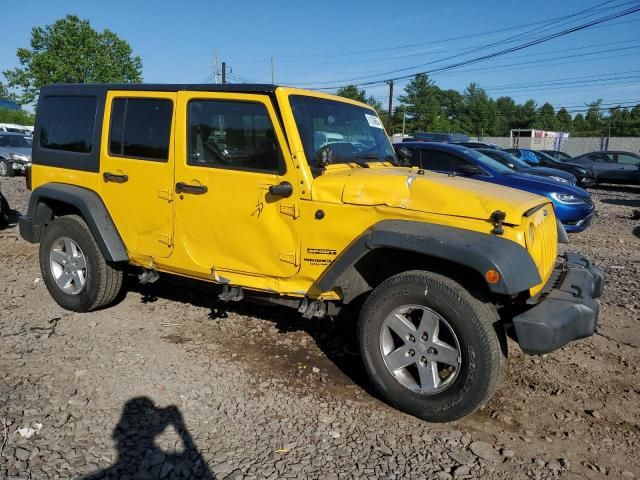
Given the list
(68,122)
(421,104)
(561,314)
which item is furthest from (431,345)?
(421,104)

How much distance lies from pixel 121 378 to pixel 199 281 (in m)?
0.94

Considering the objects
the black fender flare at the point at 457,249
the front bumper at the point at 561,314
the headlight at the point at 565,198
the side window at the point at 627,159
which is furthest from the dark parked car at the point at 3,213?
the side window at the point at 627,159

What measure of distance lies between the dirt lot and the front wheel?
0.20 metres

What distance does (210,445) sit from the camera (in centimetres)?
299

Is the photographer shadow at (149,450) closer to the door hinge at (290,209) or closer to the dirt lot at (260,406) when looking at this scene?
the dirt lot at (260,406)

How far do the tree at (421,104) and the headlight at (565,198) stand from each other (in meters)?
77.9

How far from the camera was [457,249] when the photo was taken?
9.71 feet

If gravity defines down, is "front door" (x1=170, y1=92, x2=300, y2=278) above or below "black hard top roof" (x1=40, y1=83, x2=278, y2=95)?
below

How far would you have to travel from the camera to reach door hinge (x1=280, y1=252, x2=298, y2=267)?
12.0ft

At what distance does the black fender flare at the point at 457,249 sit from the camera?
9.40ft

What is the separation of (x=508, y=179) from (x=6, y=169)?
1596 centimetres

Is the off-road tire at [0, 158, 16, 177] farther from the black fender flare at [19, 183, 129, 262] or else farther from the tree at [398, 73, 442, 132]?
the tree at [398, 73, 442, 132]

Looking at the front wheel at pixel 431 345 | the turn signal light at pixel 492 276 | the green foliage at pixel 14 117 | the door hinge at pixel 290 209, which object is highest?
the green foliage at pixel 14 117

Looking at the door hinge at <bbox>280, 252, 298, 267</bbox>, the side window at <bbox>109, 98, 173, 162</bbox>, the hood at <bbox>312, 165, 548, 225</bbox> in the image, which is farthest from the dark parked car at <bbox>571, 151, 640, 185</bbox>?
the side window at <bbox>109, 98, 173, 162</bbox>
